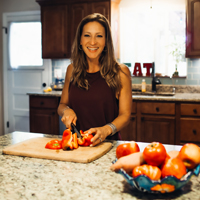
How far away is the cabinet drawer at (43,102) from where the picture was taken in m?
3.90

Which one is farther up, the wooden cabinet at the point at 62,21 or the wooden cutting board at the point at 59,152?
the wooden cabinet at the point at 62,21

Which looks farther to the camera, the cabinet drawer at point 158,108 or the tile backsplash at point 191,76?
the tile backsplash at point 191,76

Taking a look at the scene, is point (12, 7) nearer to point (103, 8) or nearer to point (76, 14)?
point (76, 14)

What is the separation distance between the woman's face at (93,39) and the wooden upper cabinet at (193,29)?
Answer: 2235 mm

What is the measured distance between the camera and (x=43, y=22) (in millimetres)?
4293

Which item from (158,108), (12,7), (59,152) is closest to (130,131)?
(158,108)

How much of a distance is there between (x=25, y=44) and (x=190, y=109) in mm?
3139

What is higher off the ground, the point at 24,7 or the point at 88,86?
the point at 24,7

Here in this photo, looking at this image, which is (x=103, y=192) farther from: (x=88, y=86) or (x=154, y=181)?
(x=88, y=86)

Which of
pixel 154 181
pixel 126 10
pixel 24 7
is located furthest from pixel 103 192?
pixel 24 7

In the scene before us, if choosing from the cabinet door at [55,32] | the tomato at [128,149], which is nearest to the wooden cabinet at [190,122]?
the cabinet door at [55,32]

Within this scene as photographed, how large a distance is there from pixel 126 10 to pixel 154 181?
3817mm

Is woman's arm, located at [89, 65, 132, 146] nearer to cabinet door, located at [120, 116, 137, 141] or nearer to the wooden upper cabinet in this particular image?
cabinet door, located at [120, 116, 137, 141]

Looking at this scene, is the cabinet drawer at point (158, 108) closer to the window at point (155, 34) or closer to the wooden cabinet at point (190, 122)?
the wooden cabinet at point (190, 122)
